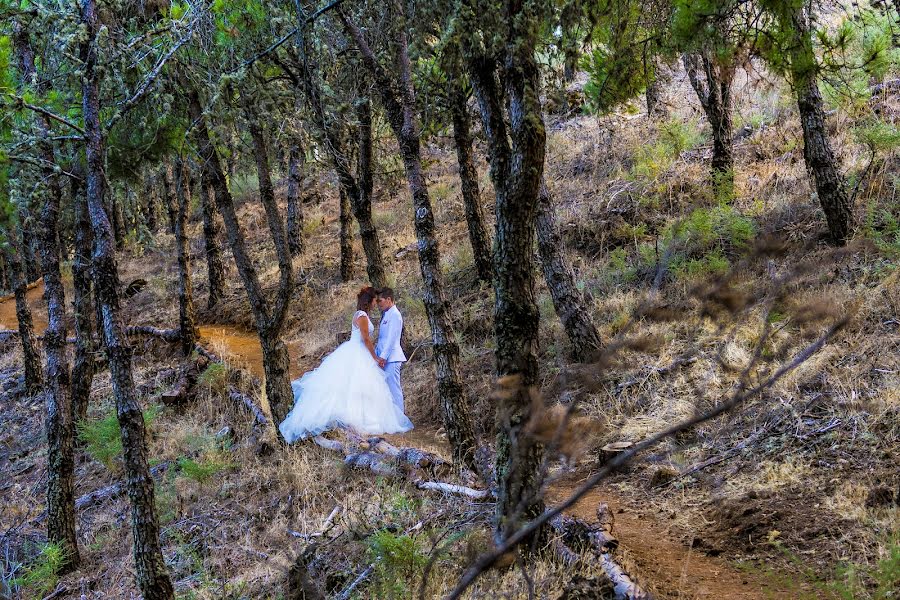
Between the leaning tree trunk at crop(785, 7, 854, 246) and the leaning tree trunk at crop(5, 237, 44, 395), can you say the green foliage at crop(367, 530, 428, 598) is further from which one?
the leaning tree trunk at crop(5, 237, 44, 395)

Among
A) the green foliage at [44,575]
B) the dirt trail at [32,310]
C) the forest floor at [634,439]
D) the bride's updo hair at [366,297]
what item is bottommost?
the green foliage at [44,575]

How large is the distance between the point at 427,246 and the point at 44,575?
5198 mm

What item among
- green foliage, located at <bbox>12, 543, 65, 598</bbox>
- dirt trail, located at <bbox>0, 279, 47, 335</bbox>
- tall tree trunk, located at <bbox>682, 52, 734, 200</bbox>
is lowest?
green foliage, located at <bbox>12, 543, 65, 598</bbox>

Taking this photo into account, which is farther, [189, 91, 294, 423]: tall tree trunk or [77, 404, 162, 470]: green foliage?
[77, 404, 162, 470]: green foliage

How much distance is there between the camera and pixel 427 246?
22.4 feet

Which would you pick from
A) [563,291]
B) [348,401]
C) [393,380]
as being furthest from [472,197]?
[348,401]

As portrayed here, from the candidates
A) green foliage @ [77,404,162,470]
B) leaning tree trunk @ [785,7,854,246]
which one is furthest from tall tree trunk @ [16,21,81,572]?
leaning tree trunk @ [785,7,854,246]

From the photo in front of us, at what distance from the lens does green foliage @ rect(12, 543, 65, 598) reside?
691cm

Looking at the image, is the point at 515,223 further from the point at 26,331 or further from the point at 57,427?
the point at 26,331

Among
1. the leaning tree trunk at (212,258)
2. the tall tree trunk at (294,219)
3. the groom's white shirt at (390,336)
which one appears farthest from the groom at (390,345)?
the tall tree trunk at (294,219)

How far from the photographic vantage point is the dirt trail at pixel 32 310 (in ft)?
68.6

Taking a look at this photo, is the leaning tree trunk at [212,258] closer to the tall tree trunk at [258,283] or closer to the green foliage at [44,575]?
the tall tree trunk at [258,283]

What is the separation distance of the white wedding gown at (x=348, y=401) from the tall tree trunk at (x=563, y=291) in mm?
2548

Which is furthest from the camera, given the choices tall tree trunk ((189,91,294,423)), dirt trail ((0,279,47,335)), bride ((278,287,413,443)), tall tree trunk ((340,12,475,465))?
dirt trail ((0,279,47,335))
